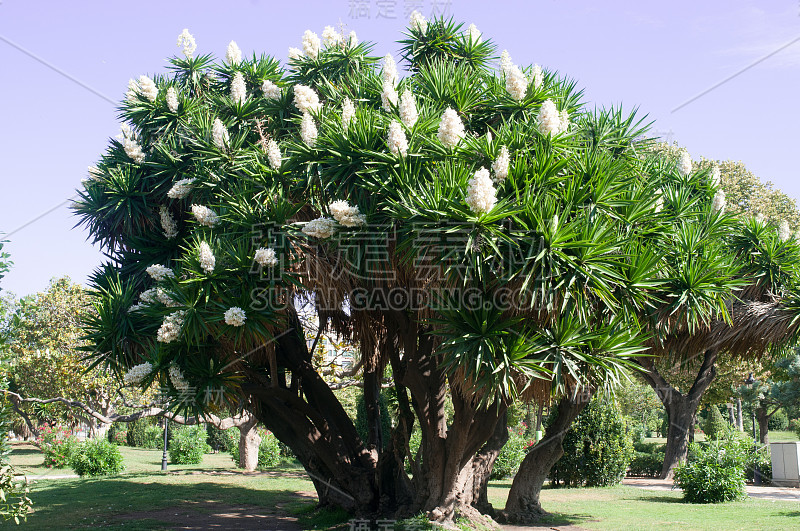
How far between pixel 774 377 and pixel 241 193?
22.7 meters

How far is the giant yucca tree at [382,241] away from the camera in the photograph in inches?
306

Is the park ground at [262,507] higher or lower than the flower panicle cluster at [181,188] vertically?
lower

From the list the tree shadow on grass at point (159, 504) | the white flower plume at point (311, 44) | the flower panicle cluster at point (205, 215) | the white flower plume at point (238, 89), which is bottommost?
the tree shadow on grass at point (159, 504)

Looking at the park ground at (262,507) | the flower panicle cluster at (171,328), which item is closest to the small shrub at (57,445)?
the park ground at (262,507)

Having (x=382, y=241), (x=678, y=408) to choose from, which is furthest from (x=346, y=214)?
(x=678, y=408)

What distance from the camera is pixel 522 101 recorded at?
9.31m

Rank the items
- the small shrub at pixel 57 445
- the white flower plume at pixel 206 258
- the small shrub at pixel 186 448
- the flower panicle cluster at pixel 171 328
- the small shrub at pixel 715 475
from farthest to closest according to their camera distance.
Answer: the small shrub at pixel 186 448 < the small shrub at pixel 57 445 < the small shrub at pixel 715 475 < the white flower plume at pixel 206 258 < the flower panicle cluster at pixel 171 328

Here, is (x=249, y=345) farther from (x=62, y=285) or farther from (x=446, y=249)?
(x=62, y=285)

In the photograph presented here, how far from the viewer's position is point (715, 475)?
541 inches

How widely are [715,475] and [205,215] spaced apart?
12.2 meters

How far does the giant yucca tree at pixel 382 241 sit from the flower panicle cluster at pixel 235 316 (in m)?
0.04

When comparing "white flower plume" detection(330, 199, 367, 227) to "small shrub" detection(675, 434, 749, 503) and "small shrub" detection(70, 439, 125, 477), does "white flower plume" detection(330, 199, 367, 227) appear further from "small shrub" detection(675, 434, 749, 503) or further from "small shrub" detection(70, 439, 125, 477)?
"small shrub" detection(70, 439, 125, 477)

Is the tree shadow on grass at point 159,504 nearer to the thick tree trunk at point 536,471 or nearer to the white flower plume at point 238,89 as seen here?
the thick tree trunk at point 536,471

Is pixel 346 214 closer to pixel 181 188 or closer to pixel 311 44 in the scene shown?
pixel 181 188
